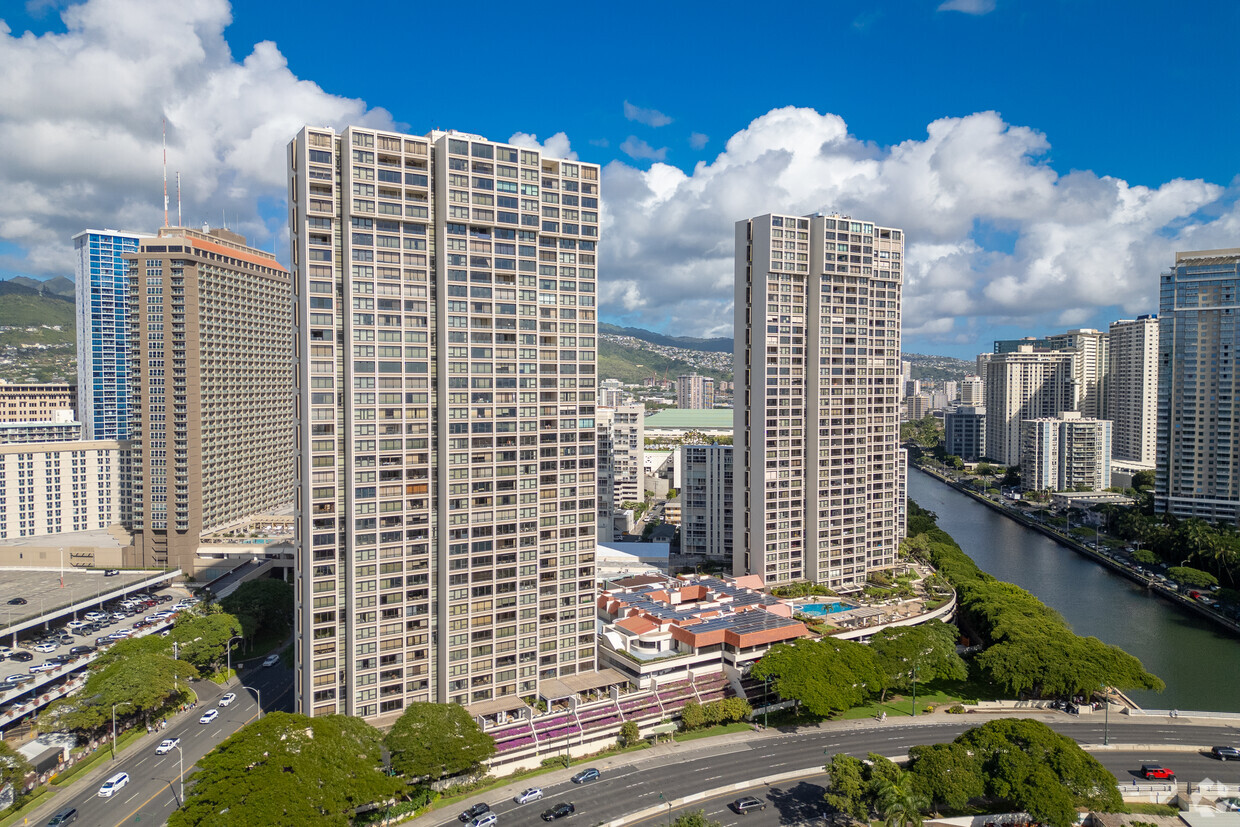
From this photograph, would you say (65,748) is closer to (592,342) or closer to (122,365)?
(592,342)

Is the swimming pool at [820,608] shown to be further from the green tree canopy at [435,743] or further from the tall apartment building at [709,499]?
the green tree canopy at [435,743]

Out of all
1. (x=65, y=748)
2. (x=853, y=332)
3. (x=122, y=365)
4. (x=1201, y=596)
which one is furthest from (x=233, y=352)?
(x=1201, y=596)

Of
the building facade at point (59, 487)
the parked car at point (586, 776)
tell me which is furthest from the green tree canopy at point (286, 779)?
the building facade at point (59, 487)

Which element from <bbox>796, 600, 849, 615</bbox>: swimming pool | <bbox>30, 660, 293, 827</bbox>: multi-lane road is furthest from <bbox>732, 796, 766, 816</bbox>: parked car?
<bbox>30, 660, 293, 827</bbox>: multi-lane road

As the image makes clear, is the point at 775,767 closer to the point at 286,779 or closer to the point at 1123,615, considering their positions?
the point at 286,779

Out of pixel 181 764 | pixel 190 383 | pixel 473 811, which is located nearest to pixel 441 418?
pixel 473 811
